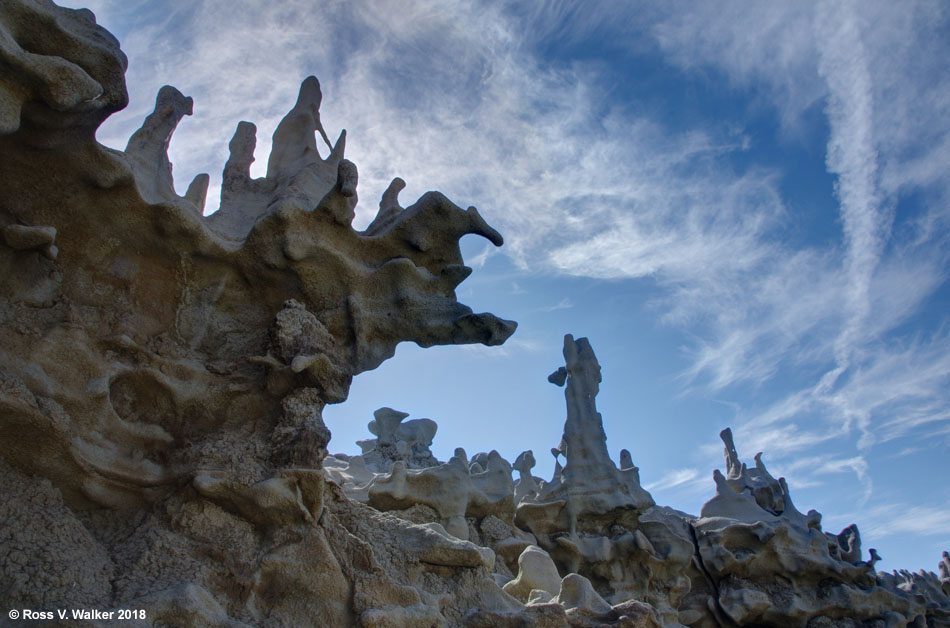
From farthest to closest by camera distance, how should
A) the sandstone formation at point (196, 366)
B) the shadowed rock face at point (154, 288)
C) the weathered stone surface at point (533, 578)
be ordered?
the weathered stone surface at point (533, 578) → the shadowed rock face at point (154, 288) → the sandstone formation at point (196, 366)

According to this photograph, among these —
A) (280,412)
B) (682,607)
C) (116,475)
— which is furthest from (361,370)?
(682,607)

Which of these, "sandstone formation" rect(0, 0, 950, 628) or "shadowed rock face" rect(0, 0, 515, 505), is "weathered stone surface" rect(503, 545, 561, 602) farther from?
"shadowed rock face" rect(0, 0, 515, 505)

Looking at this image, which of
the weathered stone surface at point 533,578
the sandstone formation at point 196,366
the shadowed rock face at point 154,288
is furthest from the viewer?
the weathered stone surface at point 533,578

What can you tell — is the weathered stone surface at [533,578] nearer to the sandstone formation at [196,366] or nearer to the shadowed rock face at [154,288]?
the sandstone formation at [196,366]

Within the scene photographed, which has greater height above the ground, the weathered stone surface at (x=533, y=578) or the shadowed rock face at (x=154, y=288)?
the shadowed rock face at (x=154, y=288)

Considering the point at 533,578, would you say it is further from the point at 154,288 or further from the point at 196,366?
the point at 154,288

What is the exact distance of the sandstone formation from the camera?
3.88 metres

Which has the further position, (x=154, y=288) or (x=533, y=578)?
(x=533, y=578)

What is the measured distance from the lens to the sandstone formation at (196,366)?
388 cm

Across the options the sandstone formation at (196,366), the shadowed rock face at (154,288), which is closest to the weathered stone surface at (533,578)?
the sandstone formation at (196,366)

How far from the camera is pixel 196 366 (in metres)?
4.80

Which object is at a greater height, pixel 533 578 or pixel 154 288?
pixel 154 288

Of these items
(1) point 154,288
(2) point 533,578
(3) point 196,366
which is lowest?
(2) point 533,578

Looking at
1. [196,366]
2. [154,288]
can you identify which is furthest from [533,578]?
[154,288]
